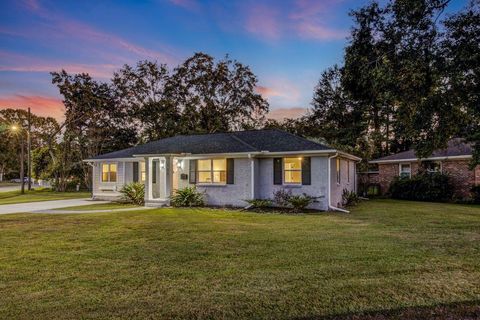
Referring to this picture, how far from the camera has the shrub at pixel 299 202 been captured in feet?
47.9

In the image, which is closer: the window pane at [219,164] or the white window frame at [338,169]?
the white window frame at [338,169]

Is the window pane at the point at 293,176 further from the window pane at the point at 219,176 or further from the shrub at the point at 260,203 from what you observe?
the window pane at the point at 219,176

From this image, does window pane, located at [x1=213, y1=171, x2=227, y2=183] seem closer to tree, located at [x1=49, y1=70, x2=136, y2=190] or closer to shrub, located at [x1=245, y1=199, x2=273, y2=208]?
shrub, located at [x1=245, y1=199, x2=273, y2=208]

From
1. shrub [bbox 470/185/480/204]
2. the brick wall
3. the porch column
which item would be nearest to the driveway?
the porch column

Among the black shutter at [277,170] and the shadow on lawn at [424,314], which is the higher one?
the black shutter at [277,170]

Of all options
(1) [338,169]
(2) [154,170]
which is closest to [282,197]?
(1) [338,169]

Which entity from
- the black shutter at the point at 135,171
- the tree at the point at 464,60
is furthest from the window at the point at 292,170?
the black shutter at the point at 135,171

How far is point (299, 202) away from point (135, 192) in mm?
8995

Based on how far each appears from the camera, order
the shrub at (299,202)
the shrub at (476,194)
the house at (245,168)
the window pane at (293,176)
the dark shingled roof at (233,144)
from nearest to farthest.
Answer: the shrub at (299,202)
the house at (245,168)
the window pane at (293,176)
the dark shingled roof at (233,144)
the shrub at (476,194)

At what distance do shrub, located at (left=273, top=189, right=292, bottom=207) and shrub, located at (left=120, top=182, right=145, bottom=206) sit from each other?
23.9 feet

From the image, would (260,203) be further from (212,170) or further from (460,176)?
(460,176)

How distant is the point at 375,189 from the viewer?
Answer: 2466 cm

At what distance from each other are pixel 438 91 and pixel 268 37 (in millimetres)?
9202

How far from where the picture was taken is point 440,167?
21.4m
